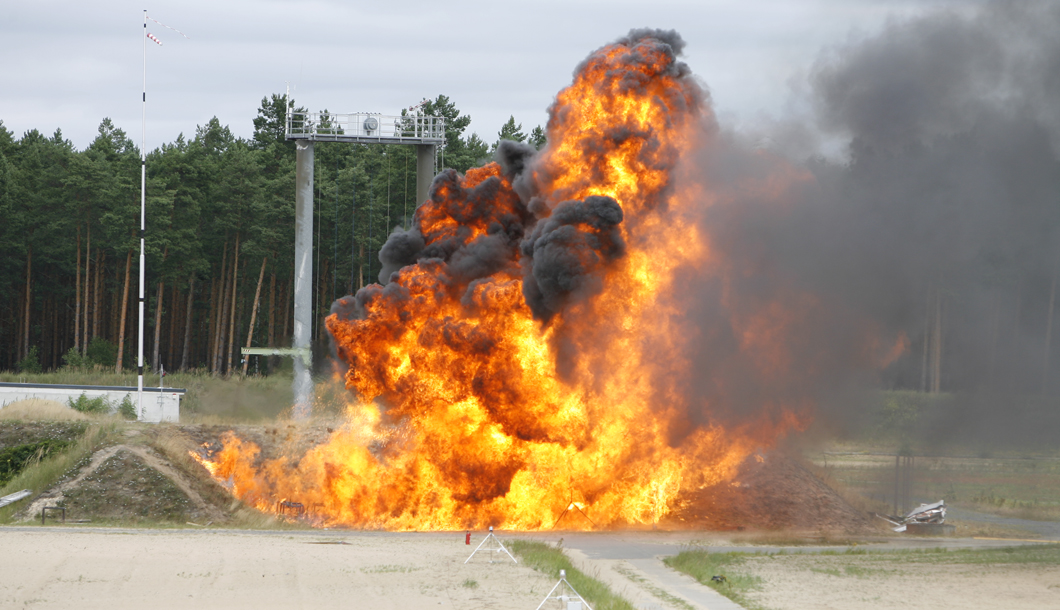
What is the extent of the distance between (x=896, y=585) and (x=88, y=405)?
123ft

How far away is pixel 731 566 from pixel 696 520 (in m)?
7.74

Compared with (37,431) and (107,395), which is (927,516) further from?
(107,395)

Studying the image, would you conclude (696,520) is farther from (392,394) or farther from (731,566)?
(392,394)

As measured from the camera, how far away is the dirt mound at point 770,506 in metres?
37.1

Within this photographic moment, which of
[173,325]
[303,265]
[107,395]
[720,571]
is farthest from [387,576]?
[173,325]

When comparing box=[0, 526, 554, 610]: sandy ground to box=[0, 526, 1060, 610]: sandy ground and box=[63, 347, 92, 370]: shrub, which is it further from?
box=[63, 347, 92, 370]: shrub

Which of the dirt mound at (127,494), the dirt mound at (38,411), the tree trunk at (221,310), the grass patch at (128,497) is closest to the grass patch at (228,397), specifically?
the dirt mound at (38,411)

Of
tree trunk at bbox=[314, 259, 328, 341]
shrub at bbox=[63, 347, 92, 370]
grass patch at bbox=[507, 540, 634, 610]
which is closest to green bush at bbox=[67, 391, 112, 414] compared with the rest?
shrub at bbox=[63, 347, 92, 370]

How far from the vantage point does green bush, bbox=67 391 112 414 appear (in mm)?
47750

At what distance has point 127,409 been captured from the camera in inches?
Result: 1908

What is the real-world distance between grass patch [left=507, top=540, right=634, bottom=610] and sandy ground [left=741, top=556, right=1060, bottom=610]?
3.94m

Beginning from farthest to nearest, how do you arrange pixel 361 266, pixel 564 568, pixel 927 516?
pixel 361 266 → pixel 927 516 → pixel 564 568

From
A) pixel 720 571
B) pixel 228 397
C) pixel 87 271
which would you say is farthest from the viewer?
pixel 87 271

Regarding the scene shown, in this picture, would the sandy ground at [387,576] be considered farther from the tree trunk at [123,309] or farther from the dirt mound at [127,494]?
the tree trunk at [123,309]
